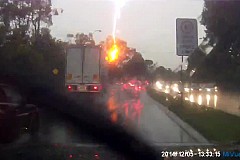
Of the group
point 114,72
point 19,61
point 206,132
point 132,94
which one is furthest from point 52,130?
point 114,72

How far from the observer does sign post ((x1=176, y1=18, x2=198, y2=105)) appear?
2433cm

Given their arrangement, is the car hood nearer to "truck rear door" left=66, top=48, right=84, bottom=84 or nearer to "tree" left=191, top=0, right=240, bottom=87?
"truck rear door" left=66, top=48, right=84, bottom=84

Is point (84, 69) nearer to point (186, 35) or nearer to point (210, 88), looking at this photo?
point (186, 35)

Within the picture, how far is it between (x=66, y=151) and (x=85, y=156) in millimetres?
932

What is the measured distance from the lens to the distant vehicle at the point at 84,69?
3203 cm

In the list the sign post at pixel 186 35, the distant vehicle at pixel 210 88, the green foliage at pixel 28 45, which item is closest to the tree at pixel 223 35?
the distant vehicle at pixel 210 88

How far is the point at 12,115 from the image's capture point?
13.0 meters

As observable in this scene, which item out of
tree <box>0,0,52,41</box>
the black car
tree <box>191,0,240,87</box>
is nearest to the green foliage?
tree <box>0,0,52,41</box>

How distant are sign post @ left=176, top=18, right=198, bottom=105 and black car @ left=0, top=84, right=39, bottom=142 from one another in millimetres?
11561

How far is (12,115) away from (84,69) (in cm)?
1952

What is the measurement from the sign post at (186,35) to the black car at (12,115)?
37.9 ft

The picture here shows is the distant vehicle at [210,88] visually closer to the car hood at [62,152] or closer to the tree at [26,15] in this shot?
the tree at [26,15]

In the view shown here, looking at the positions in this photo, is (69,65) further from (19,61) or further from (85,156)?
(85,156)

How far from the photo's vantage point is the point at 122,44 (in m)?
122
